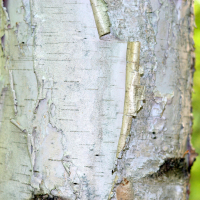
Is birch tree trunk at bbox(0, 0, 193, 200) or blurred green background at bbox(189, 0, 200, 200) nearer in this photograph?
birch tree trunk at bbox(0, 0, 193, 200)

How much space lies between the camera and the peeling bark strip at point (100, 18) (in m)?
0.60

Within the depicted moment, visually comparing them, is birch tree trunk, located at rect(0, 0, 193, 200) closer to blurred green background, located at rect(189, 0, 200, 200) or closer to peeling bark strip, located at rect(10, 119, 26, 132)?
peeling bark strip, located at rect(10, 119, 26, 132)

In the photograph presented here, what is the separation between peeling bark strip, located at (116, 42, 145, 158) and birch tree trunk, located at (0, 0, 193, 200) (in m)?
0.01

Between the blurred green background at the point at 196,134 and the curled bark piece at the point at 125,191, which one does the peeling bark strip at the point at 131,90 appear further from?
the blurred green background at the point at 196,134

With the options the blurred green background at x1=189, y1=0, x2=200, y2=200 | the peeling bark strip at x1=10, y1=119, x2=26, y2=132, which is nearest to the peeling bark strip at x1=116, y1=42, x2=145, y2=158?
the peeling bark strip at x1=10, y1=119, x2=26, y2=132

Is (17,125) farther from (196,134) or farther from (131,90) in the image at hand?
(196,134)

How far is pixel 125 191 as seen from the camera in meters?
0.62

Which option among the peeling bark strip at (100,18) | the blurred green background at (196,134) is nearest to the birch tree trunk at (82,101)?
the peeling bark strip at (100,18)

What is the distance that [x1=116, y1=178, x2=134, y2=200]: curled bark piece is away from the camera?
0.62m

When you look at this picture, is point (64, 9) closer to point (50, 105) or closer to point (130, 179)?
point (50, 105)

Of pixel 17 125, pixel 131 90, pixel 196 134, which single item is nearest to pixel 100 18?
pixel 131 90

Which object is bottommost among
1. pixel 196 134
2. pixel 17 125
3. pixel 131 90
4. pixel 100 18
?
A: pixel 196 134

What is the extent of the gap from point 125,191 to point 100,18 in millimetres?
437

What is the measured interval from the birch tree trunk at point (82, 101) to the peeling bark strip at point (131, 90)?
11mm
